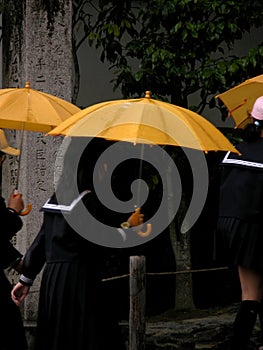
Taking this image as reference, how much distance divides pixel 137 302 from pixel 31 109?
1.67 metres

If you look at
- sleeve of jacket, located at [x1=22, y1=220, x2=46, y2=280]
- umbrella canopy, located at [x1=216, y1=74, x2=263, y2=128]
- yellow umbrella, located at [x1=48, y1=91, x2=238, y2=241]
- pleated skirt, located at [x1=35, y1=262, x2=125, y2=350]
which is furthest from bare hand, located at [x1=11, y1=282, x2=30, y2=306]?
umbrella canopy, located at [x1=216, y1=74, x2=263, y2=128]

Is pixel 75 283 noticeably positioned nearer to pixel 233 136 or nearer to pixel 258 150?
pixel 258 150

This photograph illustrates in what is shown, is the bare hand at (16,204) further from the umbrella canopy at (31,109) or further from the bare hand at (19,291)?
the umbrella canopy at (31,109)

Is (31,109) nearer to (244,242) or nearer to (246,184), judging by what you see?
(246,184)

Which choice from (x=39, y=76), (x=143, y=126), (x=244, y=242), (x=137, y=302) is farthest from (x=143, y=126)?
(x=39, y=76)

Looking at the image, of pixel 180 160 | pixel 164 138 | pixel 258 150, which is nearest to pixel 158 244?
pixel 180 160

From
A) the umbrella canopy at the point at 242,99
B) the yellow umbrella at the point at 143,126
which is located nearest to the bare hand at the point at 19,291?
the yellow umbrella at the point at 143,126

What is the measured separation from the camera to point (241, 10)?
352 inches

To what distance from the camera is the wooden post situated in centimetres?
676

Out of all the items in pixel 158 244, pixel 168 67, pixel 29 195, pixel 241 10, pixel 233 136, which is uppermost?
pixel 241 10

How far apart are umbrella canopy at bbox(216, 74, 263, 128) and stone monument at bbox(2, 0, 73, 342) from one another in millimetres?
1853

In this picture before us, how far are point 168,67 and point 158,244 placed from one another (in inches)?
86.9

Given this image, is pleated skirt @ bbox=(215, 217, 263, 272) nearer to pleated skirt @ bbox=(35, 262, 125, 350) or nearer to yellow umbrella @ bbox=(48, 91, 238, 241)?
yellow umbrella @ bbox=(48, 91, 238, 241)

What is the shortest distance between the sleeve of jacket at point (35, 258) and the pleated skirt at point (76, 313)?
192 millimetres
